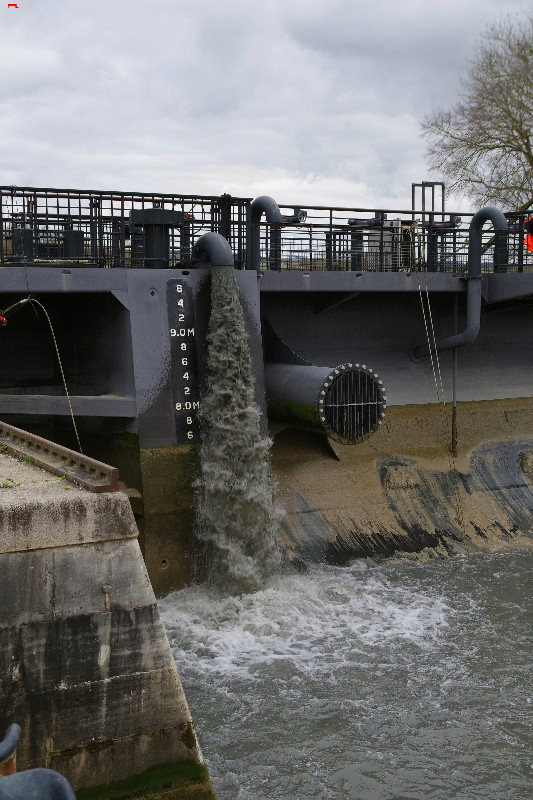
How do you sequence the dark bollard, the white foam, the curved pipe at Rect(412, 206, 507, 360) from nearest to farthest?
→ the dark bollard
the white foam
the curved pipe at Rect(412, 206, 507, 360)

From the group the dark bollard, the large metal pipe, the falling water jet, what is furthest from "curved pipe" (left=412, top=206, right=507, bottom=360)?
the dark bollard

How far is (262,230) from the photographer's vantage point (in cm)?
1390

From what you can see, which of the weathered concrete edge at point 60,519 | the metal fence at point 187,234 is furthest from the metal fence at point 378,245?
the weathered concrete edge at point 60,519

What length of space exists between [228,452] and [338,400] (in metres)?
1.75

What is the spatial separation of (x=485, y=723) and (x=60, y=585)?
15.0 ft

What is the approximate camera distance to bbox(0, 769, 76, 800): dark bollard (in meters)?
4.16

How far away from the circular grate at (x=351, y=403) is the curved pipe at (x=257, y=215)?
85.4 inches

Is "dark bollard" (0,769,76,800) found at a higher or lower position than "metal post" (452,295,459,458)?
lower

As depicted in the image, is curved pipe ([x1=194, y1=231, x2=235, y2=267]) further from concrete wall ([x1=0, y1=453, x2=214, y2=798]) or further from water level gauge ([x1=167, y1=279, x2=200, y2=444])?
concrete wall ([x1=0, y1=453, x2=214, y2=798])

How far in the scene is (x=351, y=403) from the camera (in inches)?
480

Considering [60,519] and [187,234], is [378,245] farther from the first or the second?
[60,519]

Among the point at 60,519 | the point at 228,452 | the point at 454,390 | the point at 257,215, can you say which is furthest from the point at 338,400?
the point at 60,519

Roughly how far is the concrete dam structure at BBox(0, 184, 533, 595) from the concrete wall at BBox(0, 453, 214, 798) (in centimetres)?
502

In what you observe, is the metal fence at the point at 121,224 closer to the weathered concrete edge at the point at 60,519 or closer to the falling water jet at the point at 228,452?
the falling water jet at the point at 228,452
